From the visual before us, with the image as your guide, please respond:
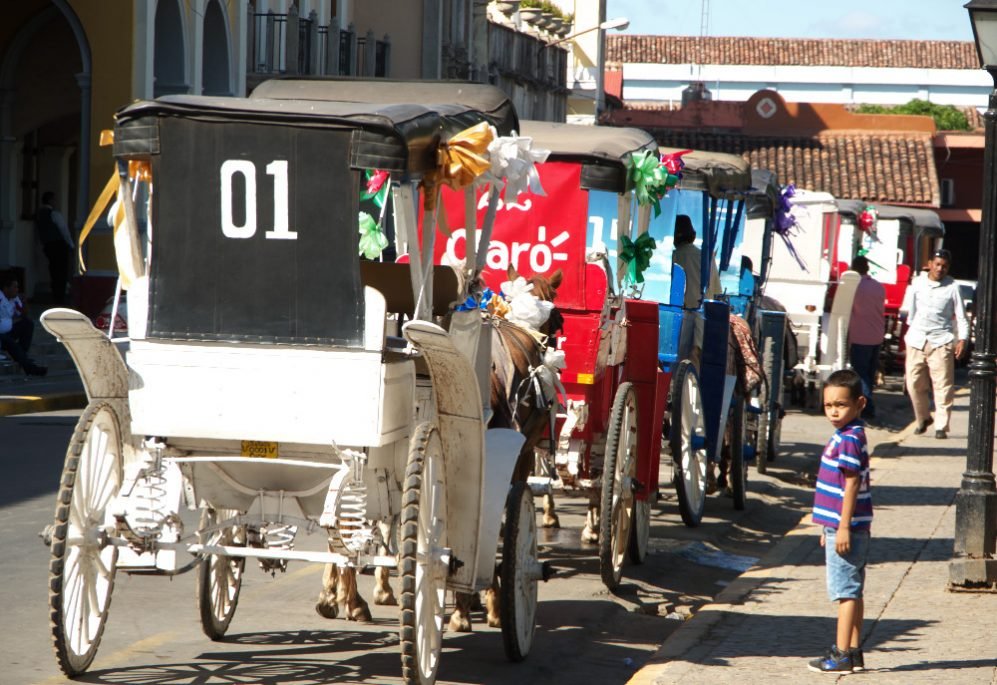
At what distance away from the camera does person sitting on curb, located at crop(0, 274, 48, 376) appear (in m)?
18.4

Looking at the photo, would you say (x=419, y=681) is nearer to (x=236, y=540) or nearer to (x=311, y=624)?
(x=236, y=540)

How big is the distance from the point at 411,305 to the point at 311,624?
164 centimetres

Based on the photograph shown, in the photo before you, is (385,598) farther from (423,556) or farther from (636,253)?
(636,253)

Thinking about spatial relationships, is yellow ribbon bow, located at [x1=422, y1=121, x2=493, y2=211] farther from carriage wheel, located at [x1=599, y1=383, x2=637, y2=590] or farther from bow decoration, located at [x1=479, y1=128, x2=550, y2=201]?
carriage wheel, located at [x1=599, y1=383, x2=637, y2=590]

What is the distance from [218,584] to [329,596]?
71cm

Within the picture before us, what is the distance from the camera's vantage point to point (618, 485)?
8.95 m

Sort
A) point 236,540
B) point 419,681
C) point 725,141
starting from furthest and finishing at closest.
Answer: point 725,141, point 236,540, point 419,681

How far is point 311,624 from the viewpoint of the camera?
25.4 ft

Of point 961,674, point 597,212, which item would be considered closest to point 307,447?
point 961,674

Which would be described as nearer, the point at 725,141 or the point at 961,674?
the point at 961,674

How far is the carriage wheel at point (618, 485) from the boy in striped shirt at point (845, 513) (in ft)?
6.11

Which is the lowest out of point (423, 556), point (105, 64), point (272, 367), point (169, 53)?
point (423, 556)

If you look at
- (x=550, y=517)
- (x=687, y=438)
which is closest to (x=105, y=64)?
(x=550, y=517)

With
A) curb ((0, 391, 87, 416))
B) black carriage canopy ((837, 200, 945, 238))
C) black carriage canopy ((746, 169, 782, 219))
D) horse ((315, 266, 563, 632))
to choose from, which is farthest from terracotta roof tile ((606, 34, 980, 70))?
horse ((315, 266, 563, 632))
